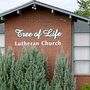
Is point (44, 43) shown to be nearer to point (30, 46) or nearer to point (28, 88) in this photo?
point (30, 46)

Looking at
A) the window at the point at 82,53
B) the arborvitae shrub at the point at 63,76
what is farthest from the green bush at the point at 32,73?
the window at the point at 82,53

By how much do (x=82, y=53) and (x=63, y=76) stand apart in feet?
6.00

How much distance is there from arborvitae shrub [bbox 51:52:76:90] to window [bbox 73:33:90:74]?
3.94 ft

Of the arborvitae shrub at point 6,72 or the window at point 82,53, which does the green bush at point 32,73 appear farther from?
the window at point 82,53

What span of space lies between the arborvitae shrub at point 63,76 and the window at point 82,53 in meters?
1.20

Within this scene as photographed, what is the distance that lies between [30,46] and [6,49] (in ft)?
4.16

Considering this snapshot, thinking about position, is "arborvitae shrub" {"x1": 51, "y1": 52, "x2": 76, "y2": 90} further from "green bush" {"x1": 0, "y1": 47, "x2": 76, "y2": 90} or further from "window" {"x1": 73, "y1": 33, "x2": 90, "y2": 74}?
"window" {"x1": 73, "y1": 33, "x2": 90, "y2": 74}

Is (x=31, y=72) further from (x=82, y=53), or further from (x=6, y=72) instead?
(x=82, y=53)

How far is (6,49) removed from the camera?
2236 centimetres

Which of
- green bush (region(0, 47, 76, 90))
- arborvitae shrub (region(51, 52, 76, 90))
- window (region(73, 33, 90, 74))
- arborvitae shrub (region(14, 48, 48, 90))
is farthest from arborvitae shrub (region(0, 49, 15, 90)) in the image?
window (region(73, 33, 90, 74))

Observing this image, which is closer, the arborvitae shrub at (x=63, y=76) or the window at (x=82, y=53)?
the arborvitae shrub at (x=63, y=76)

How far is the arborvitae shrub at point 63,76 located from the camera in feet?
68.9

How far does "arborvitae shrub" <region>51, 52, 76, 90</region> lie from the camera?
68.9 ft

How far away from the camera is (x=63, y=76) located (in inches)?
832
